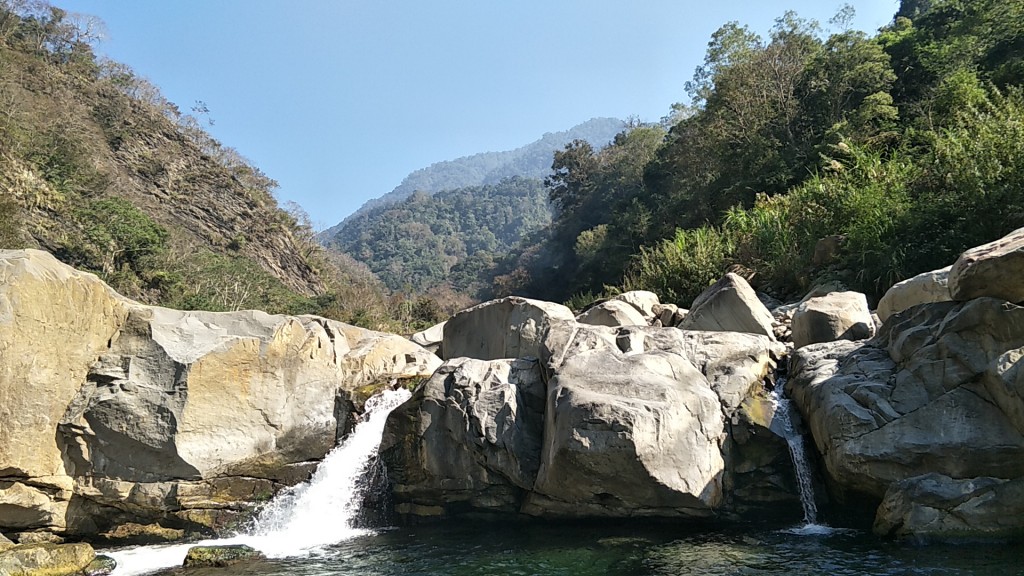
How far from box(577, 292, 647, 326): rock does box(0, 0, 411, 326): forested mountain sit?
14133mm

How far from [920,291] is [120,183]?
31.6 metres

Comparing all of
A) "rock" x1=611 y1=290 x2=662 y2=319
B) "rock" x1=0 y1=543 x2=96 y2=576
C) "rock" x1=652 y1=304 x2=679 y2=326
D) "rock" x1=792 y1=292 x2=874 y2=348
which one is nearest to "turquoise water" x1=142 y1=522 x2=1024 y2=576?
"rock" x1=0 y1=543 x2=96 y2=576

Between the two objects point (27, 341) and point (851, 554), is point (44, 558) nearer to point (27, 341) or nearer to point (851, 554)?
point (27, 341)

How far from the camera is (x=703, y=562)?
5902 millimetres

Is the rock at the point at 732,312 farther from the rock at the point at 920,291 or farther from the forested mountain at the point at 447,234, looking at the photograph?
the forested mountain at the point at 447,234

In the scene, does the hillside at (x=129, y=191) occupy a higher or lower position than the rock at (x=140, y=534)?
higher

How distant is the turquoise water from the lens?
5.45m

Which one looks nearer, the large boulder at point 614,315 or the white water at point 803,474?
the white water at point 803,474

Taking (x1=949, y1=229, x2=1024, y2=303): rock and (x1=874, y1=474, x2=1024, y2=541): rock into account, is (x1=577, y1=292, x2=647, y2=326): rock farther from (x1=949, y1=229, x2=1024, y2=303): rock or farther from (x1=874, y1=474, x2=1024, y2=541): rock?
(x1=874, y1=474, x2=1024, y2=541): rock

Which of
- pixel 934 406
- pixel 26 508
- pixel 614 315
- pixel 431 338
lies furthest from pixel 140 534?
pixel 934 406

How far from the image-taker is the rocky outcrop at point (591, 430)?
22.1ft

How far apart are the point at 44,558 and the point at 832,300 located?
1015 centimetres

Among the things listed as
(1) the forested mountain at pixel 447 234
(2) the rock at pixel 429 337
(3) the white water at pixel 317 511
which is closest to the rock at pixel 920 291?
(3) the white water at pixel 317 511

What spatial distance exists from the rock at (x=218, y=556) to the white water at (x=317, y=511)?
0.21 meters
